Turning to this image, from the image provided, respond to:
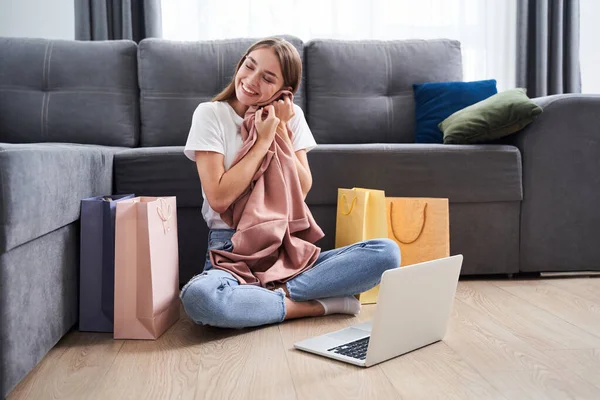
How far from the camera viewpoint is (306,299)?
5.85 feet

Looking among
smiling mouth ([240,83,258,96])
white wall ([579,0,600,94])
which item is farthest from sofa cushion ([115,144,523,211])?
white wall ([579,0,600,94])

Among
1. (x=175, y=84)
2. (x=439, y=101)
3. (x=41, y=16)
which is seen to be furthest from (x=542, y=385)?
(x=41, y=16)

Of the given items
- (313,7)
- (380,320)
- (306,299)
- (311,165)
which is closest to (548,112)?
(311,165)

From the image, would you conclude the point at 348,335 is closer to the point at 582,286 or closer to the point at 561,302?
the point at 561,302

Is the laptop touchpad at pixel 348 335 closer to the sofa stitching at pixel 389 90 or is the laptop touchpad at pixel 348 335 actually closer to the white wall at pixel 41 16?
the sofa stitching at pixel 389 90

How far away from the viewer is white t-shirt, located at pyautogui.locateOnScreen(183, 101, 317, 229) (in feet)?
5.98

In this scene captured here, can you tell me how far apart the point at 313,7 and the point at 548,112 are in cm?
161

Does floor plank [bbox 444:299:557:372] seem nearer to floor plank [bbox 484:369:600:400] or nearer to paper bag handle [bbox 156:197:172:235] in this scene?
floor plank [bbox 484:369:600:400]

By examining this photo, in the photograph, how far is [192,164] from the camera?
2211 millimetres

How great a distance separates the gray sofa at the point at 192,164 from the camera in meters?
1.36

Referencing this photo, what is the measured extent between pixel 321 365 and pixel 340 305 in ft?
1.43

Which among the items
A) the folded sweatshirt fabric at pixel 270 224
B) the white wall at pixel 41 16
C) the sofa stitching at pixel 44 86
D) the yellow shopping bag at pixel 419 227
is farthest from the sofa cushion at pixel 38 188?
the white wall at pixel 41 16

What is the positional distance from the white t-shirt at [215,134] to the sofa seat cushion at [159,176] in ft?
0.94

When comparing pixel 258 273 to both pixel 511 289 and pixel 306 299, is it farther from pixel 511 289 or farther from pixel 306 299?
pixel 511 289
